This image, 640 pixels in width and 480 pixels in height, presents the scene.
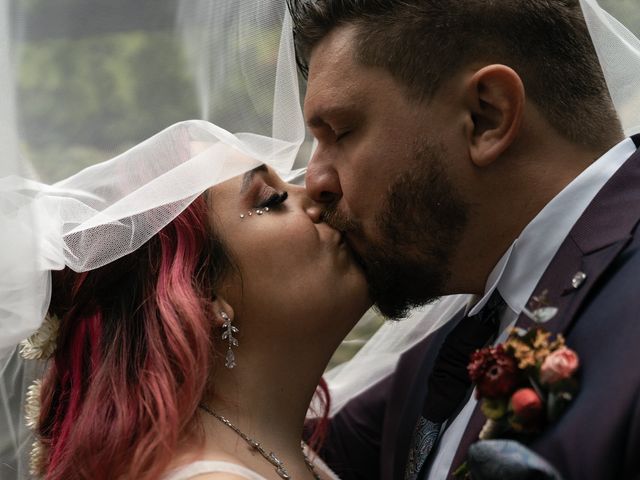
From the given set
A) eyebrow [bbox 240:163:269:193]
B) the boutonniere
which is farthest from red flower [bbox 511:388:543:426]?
eyebrow [bbox 240:163:269:193]

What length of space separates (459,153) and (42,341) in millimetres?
1375

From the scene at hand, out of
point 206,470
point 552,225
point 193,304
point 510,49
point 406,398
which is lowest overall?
point 406,398

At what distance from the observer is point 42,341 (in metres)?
2.72

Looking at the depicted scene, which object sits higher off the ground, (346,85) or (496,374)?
(346,85)

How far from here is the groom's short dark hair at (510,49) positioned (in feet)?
8.54

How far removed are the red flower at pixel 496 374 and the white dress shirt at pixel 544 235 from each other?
0.29 meters

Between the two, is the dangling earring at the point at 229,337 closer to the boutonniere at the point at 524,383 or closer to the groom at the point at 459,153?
the groom at the point at 459,153

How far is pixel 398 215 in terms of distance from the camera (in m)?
2.69

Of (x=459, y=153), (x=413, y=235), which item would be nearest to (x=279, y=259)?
(x=413, y=235)

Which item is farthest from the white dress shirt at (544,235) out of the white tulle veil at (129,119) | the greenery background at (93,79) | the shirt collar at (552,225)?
the greenery background at (93,79)

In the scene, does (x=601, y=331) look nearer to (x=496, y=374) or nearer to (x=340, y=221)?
(x=496, y=374)

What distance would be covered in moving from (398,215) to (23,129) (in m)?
1.09

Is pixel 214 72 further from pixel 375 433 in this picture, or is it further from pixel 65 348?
pixel 375 433

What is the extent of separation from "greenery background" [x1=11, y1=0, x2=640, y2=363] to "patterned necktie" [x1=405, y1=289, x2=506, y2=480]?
3.44 ft
